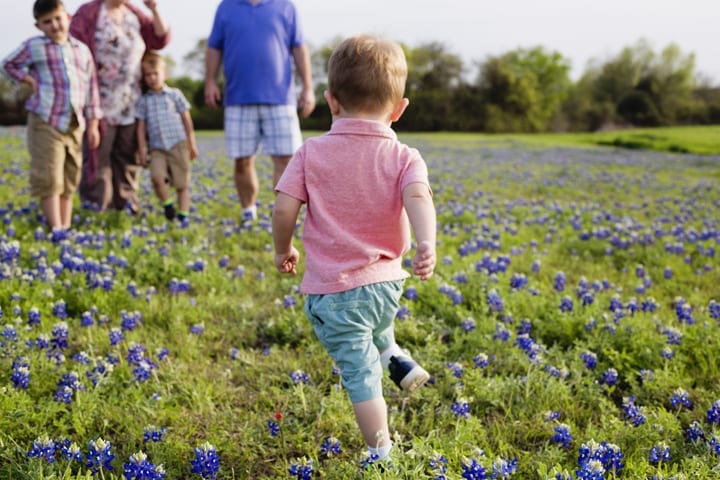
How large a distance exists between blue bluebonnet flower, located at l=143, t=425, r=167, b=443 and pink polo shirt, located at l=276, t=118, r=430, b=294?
3.34ft

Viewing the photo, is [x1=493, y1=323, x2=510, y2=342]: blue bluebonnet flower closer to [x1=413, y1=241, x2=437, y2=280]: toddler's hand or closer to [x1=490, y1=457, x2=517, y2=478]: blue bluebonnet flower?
[x1=490, y1=457, x2=517, y2=478]: blue bluebonnet flower

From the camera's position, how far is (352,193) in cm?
258

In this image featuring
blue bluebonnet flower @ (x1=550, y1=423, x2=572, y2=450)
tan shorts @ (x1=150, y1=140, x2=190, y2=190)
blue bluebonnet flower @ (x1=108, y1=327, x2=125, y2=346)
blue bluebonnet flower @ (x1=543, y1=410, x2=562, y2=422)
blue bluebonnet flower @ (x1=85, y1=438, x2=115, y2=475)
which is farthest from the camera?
tan shorts @ (x1=150, y1=140, x2=190, y2=190)

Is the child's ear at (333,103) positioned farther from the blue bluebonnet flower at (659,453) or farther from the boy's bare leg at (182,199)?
the boy's bare leg at (182,199)

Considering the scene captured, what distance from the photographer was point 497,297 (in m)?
→ 4.40

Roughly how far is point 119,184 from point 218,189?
3019 millimetres

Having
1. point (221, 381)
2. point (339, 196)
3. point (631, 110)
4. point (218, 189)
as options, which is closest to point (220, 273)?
point (221, 381)

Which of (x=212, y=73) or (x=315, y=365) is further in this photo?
(x=212, y=73)

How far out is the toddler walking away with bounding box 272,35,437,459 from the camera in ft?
8.29

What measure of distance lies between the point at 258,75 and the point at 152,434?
476 cm

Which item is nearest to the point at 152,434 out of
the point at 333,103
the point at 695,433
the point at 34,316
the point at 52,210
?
the point at 34,316

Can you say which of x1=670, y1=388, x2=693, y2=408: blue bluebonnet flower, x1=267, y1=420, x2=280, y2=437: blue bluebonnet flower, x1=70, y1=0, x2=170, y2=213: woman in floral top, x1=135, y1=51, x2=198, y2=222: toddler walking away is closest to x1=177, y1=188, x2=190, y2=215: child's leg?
x1=135, y1=51, x2=198, y2=222: toddler walking away

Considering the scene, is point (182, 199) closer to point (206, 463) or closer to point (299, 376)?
point (299, 376)

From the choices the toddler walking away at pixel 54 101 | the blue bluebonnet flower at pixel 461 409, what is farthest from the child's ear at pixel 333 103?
the toddler walking away at pixel 54 101
